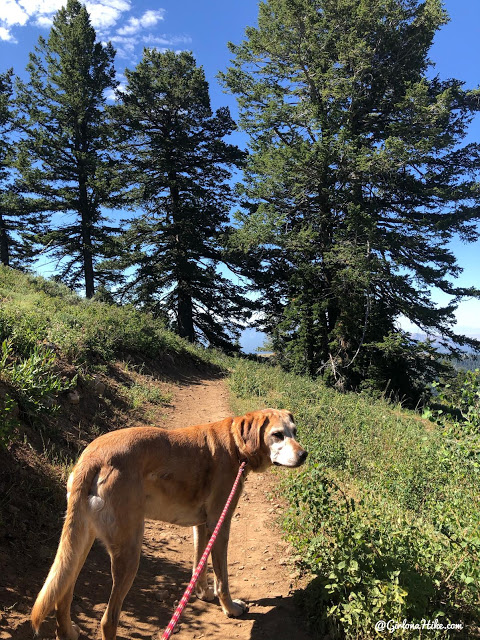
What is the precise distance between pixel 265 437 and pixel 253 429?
0.41 feet

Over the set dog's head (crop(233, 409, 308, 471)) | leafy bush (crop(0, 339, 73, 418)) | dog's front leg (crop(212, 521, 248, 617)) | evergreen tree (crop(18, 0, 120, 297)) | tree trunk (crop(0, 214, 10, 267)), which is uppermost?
evergreen tree (crop(18, 0, 120, 297))

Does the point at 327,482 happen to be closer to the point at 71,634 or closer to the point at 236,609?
the point at 236,609

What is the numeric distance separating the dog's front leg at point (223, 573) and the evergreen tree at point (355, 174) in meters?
12.0

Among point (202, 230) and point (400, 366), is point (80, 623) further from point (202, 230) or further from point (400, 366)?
point (202, 230)

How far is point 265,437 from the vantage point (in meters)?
3.14

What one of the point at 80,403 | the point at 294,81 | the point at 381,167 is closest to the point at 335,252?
the point at 381,167

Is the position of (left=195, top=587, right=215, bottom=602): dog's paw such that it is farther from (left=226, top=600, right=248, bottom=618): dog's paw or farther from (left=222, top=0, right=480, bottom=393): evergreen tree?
(left=222, top=0, right=480, bottom=393): evergreen tree

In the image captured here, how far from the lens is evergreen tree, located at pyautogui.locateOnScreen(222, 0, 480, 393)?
14016 mm

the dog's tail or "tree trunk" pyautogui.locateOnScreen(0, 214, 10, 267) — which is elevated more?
"tree trunk" pyautogui.locateOnScreen(0, 214, 10, 267)

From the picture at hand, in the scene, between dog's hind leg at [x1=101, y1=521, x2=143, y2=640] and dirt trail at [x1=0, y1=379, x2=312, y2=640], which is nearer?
dog's hind leg at [x1=101, y1=521, x2=143, y2=640]

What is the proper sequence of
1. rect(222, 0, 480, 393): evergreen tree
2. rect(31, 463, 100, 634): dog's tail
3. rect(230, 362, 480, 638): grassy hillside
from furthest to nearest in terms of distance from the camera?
rect(222, 0, 480, 393): evergreen tree
rect(230, 362, 480, 638): grassy hillside
rect(31, 463, 100, 634): dog's tail

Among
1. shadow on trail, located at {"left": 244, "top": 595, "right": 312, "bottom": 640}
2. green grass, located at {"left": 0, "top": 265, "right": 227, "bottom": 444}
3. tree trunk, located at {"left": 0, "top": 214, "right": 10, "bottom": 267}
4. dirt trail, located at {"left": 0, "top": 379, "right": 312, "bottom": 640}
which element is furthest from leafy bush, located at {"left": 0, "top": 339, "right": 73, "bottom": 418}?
tree trunk, located at {"left": 0, "top": 214, "right": 10, "bottom": 267}

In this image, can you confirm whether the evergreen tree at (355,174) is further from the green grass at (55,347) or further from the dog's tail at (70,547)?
the dog's tail at (70,547)

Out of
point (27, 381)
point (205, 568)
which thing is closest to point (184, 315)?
point (27, 381)
